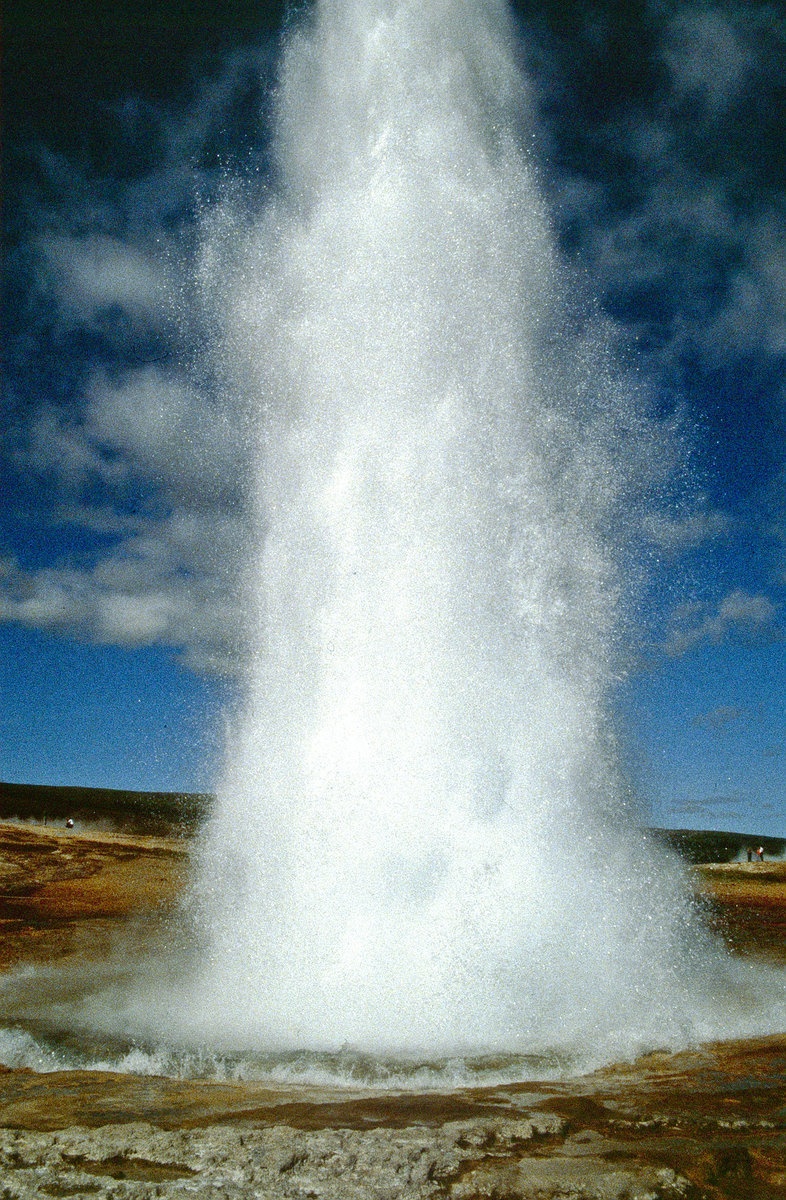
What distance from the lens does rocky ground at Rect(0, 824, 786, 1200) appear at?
3643 mm

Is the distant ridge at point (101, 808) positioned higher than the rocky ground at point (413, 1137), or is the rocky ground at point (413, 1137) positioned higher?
the distant ridge at point (101, 808)

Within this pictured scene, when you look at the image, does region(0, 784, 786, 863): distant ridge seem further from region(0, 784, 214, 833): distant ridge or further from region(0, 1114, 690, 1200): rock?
region(0, 1114, 690, 1200): rock

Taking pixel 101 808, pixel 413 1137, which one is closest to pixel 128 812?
pixel 101 808

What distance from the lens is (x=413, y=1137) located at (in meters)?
4.11

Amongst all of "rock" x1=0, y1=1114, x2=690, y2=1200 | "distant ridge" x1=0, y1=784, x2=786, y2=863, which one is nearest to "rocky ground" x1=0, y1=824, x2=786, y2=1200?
"rock" x1=0, y1=1114, x2=690, y2=1200

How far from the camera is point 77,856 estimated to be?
22.3 m

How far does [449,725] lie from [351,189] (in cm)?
753

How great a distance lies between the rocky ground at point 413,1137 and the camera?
12.0 ft

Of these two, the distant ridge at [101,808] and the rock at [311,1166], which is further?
the distant ridge at [101,808]

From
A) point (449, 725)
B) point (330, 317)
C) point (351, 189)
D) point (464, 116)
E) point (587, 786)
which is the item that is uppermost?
point (464, 116)

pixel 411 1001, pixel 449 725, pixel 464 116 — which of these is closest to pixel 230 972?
pixel 411 1001

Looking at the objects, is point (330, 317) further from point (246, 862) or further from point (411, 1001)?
point (411, 1001)

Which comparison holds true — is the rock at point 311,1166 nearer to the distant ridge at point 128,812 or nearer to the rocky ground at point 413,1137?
the rocky ground at point 413,1137

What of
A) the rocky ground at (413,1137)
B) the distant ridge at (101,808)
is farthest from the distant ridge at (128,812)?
the rocky ground at (413,1137)
